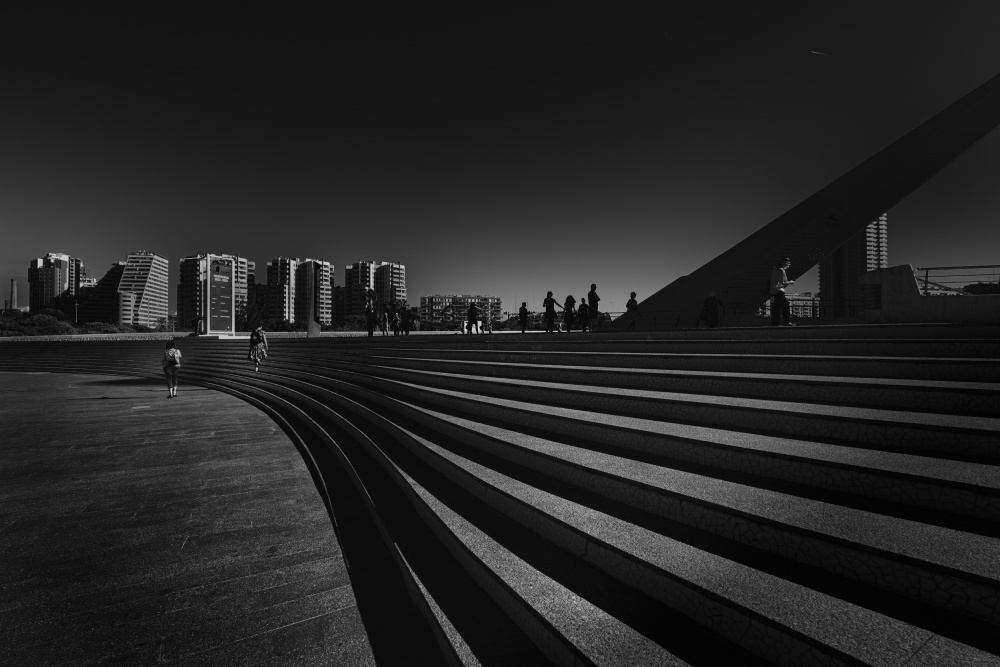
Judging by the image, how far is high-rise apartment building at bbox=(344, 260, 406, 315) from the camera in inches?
4082

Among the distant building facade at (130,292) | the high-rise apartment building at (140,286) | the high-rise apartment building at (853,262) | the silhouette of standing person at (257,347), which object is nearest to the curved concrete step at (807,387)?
the silhouette of standing person at (257,347)

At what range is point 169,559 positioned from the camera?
11.7ft

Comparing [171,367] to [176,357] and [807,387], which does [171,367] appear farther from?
[807,387]

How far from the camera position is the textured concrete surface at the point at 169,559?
8.58 feet

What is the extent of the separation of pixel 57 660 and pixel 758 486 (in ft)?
13.9

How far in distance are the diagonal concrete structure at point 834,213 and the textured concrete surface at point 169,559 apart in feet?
52.0

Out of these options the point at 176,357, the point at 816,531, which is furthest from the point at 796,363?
the point at 176,357

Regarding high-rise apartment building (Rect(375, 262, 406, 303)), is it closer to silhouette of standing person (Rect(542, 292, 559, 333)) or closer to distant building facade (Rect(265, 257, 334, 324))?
distant building facade (Rect(265, 257, 334, 324))

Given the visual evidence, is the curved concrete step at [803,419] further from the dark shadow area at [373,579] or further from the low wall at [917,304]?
the low wall at [917,304]

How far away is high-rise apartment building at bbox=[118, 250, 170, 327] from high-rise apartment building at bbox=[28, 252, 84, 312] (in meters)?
18.3

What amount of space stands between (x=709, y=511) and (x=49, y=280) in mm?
170327

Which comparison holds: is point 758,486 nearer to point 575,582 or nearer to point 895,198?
point 575,582

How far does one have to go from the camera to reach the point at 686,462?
3.46 meters

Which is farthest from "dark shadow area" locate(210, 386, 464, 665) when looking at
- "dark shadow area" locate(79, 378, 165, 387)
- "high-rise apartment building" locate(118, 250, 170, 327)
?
"high-rise apartment building" locate(118, 250, 170, 327)
